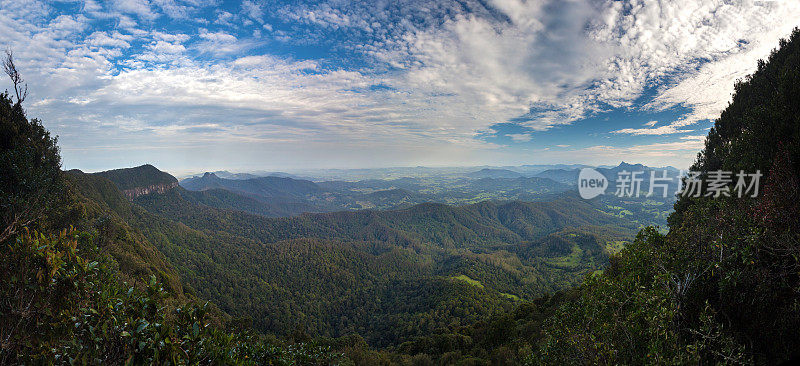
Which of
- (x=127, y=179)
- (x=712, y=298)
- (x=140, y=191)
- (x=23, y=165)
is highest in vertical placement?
(x=23, y=165)

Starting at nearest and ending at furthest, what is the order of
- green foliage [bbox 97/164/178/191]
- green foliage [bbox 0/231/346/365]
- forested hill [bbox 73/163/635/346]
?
green foliage [bbox 0/231/346/365] → forested hill [bbox 73/163/635/346] → green foliage [bbox 97/164/178/191]

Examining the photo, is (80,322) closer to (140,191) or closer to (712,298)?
(712,298)

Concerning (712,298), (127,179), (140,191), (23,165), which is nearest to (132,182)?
(127,179)

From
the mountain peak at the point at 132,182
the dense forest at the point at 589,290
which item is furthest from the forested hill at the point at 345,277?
the dense forest at the point at 589,290

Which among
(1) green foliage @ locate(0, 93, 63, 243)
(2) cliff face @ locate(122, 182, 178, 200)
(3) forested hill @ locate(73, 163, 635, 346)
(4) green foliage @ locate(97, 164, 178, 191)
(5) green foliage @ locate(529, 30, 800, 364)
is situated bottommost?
(3) forested hill @ locate(73, 163, 635, 346)

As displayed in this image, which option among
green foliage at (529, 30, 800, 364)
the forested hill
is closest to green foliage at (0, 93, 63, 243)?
green foliage at (529, 30, 800, 364)

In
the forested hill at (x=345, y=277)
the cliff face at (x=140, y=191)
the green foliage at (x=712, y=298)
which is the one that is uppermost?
the green foliage at (x=712, y=298)

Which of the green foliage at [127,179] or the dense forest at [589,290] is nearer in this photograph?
the dense forest at [589,290]

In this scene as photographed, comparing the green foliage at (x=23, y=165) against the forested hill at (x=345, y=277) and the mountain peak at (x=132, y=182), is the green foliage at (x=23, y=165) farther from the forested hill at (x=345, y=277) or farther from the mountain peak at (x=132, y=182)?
the mountain peak at (x=132, y=182)

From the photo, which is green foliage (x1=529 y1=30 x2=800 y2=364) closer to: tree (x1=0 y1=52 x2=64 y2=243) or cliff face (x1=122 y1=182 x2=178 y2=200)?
tree (x1=0 y1=52 x2=64 y2=243)
